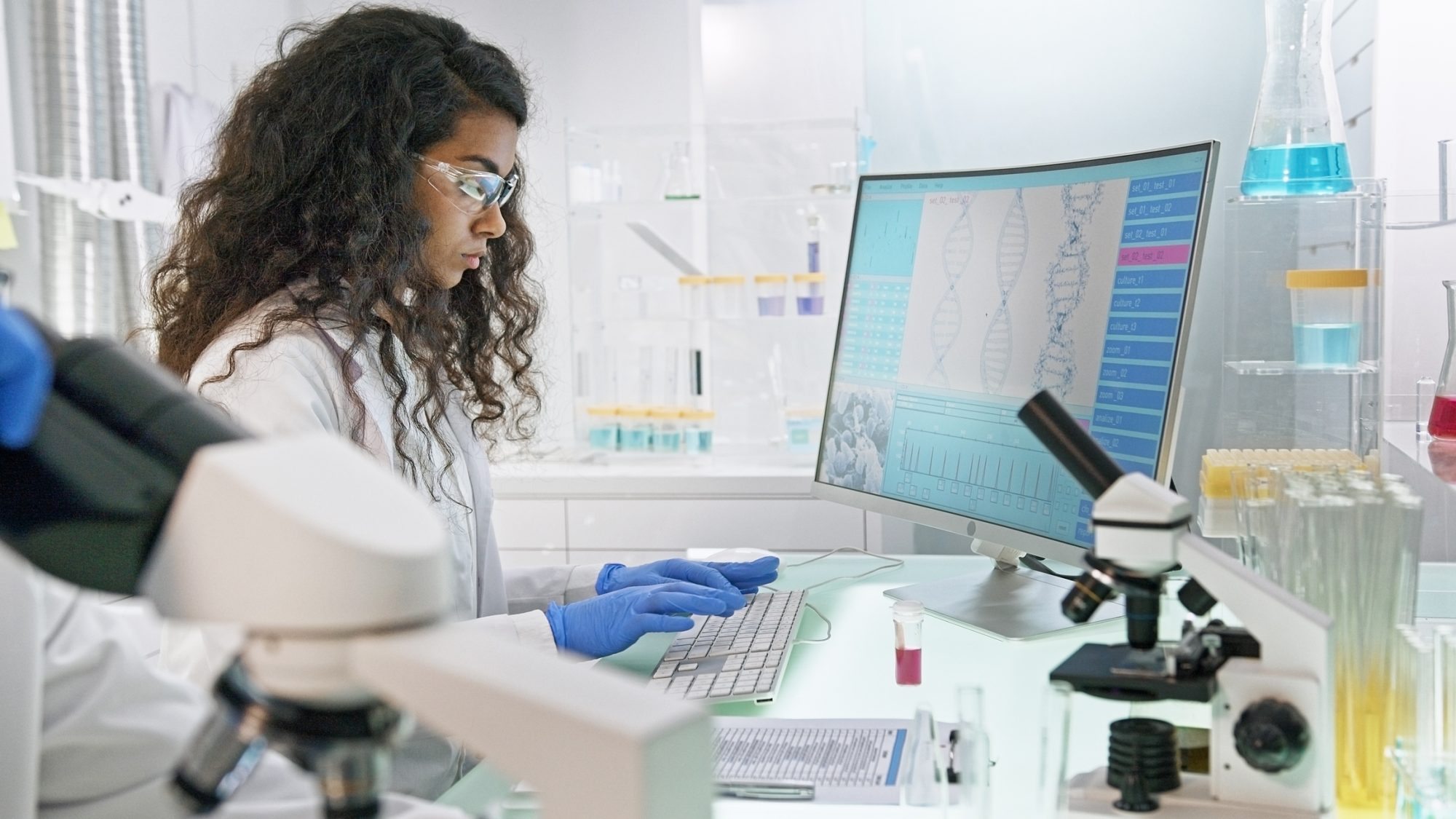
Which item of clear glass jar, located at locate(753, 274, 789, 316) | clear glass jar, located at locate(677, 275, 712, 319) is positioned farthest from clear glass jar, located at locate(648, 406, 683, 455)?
clear glass jar, located at locate(753, 274, 789, 316)

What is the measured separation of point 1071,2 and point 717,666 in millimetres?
2719

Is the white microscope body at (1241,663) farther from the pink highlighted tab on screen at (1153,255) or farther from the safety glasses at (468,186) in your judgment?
the safety glasses at (468,186)

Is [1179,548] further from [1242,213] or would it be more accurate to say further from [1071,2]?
[1071,2]

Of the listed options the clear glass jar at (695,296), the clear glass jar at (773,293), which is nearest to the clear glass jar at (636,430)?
the clear glass jar at (695,296)

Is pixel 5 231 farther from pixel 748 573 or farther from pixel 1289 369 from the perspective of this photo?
pixel 1289 369

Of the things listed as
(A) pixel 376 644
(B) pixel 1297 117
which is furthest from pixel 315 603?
(B) pixel 1297 117

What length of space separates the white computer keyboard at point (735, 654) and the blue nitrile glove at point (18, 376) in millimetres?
766

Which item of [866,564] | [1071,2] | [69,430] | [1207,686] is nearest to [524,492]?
[866,564]

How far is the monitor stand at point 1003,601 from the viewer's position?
1.45 metres

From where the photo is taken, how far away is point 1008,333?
1.51 meters

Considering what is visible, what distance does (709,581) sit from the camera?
162 centimetres

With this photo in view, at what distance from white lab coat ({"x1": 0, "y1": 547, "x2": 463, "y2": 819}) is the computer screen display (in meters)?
0.96

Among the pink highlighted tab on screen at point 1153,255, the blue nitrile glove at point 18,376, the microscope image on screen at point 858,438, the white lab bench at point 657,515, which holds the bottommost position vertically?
the white lab bench at point 657,515

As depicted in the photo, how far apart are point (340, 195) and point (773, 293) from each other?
182cm
